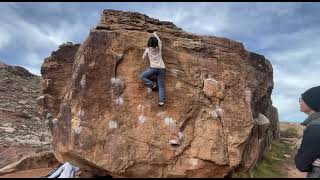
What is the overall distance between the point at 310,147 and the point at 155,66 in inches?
270

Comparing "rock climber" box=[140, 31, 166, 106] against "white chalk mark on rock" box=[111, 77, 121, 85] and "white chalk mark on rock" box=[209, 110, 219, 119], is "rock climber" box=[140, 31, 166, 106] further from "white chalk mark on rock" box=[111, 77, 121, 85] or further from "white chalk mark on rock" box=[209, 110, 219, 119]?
"white chalk mark on rock" box=[209, 110, 219, 119]

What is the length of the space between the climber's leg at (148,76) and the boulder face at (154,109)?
0.26 metres

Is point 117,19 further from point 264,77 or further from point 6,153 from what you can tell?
point 6,153

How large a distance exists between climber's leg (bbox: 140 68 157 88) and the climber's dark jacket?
671 centimetres

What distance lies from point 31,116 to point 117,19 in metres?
19.7

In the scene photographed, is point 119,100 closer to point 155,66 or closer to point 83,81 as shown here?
point 83,81

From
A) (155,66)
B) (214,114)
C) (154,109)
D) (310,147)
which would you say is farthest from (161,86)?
(310,147)

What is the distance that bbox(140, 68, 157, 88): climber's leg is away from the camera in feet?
42.8

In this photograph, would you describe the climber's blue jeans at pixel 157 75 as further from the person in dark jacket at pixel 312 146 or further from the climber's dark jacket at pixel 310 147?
the climber's dark jacket at pixel 310 147

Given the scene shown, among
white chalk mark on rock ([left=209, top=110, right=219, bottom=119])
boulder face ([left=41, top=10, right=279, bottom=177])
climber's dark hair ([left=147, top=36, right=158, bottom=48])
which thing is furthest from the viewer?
white chalk mark on rock ([left=209, top=110, right=219, bottom=119])

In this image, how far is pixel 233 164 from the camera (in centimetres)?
1327

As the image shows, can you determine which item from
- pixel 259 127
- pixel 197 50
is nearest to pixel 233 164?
pixel 259 127

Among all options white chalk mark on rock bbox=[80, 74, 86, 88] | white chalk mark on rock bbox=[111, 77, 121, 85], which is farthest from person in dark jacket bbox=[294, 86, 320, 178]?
white chalk mark on rock bbox=[80, 74, 86, 88]

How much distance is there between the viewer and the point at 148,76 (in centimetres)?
1310
